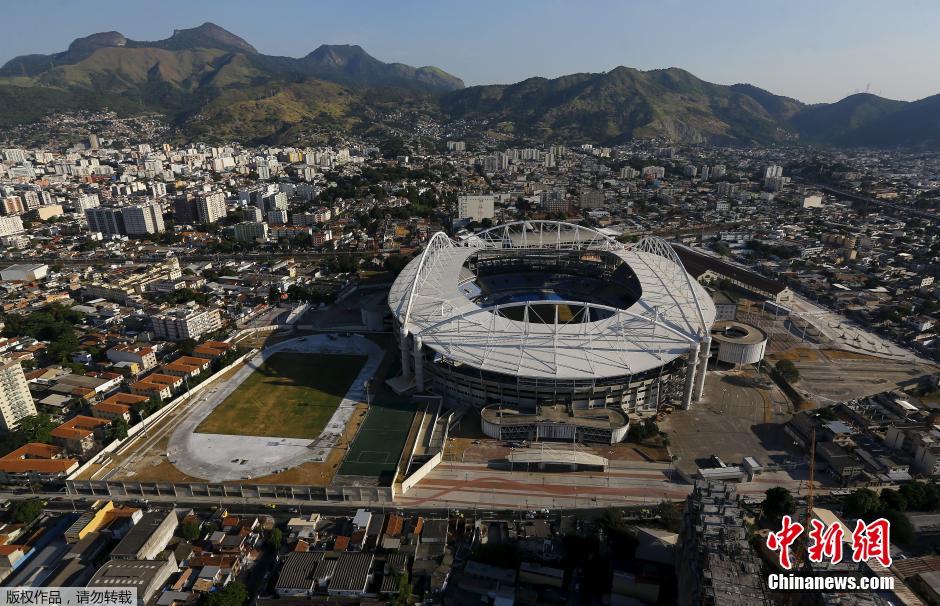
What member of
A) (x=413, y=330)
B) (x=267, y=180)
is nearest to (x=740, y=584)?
(x=413, y=330)

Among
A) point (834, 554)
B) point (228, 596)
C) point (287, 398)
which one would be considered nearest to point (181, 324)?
point (287, 398)

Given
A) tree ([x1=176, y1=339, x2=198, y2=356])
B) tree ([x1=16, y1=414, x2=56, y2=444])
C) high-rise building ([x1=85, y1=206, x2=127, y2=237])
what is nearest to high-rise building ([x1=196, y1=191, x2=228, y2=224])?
high-rise building ([x1=85, y1=206, x2=127, y2=237])

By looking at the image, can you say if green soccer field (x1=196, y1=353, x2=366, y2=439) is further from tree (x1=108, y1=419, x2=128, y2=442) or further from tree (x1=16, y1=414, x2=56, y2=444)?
tree (x1=16, y1=414, x2=56, y2=444)

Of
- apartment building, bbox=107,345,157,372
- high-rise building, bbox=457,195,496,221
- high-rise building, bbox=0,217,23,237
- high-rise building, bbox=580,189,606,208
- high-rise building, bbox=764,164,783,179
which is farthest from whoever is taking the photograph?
high-rise building, bbox=764,164,783,179

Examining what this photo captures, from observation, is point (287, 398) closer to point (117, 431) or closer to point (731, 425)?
point (117, 431)

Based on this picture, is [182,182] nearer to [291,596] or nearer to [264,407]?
[264,407]

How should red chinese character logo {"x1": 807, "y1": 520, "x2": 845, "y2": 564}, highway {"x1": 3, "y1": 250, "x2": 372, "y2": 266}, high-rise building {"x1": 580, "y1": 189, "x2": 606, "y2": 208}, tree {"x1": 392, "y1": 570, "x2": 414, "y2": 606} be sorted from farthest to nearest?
high-rise building {"x1": 580, "y1": 189, "x2": 606, "y2": 208}
highway {"x1": 3, "y1": 250, "x2": 372, "y2": 266}
tree {"x1": 392, "y1": 570, "x2": 414, "y2": 606}
red chinese character logo {"x1": 807, "y1": 520, "x2": 845, "y2": 564}

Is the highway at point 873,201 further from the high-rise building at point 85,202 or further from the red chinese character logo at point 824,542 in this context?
the high-rise building at point 85,202
